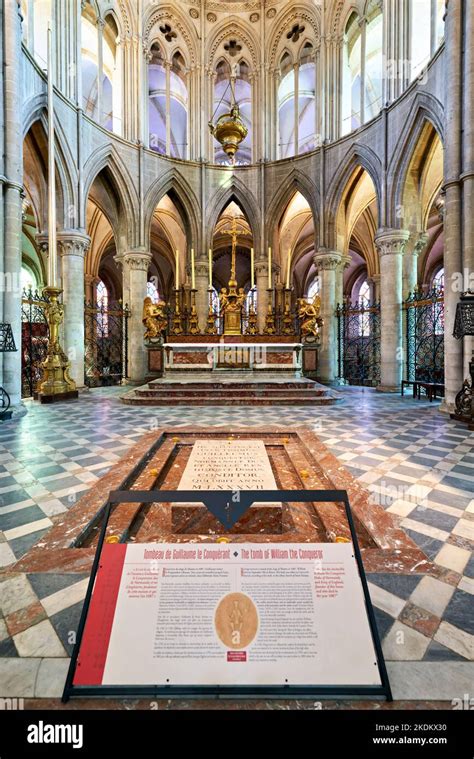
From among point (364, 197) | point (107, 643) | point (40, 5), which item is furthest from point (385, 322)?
point (40, 5)

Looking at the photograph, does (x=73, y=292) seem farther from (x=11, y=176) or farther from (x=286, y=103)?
(x=286, y=103)

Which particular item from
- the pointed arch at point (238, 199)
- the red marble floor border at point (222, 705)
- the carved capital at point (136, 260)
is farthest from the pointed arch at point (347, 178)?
the red marble floor border at point (222, 705)

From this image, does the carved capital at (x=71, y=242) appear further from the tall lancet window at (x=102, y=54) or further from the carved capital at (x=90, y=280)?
the carved capital at (x=90, y=280)

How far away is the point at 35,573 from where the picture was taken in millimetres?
2291

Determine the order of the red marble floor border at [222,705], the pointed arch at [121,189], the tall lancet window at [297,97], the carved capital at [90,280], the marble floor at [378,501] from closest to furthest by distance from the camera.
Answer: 1. the red marble floor border at [222,705]
2. the marble floor at [378,501]
3. the pointed arch at [121,189]
4. the tall lancet window at [297,97]
5. the carved capital at [90,280]

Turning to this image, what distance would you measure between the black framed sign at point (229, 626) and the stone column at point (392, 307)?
501 inches

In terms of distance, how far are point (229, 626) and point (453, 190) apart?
396 inches

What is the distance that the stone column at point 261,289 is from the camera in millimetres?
17219

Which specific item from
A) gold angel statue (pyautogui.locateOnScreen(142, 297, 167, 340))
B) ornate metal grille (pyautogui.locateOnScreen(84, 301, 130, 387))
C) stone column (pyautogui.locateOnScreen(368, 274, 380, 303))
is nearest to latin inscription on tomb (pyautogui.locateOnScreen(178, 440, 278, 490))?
gold angel statue (pyautogui.locateOnScreen(142, 297, 167, 340))

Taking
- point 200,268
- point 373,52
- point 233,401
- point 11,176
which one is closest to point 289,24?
point 373,52

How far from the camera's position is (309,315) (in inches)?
535

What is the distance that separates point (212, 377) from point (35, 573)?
926 cm

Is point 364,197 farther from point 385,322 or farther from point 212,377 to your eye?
point 212,377

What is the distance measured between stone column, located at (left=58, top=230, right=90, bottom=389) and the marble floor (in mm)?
5418
